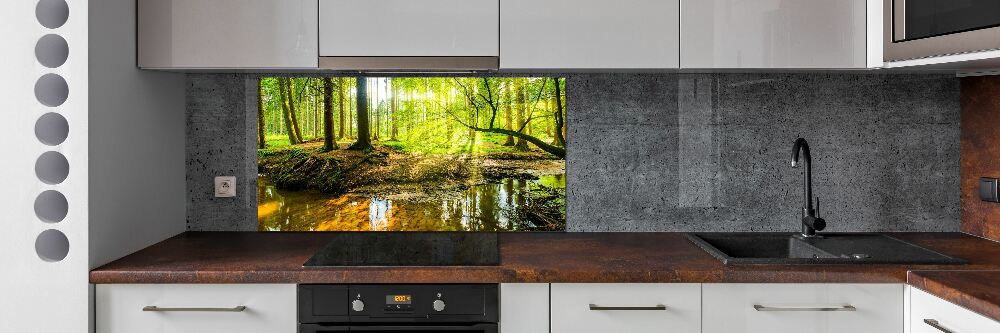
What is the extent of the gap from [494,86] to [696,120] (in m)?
0.74

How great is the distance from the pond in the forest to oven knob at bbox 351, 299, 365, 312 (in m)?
0.72

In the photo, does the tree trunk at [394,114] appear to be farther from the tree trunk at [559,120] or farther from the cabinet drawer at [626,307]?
the cabinet drawer at [626,307]

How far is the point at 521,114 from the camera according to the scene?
2.53 meters

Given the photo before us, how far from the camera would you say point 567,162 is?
253 cm

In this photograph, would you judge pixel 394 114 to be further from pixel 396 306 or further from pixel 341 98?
pixel 396 306

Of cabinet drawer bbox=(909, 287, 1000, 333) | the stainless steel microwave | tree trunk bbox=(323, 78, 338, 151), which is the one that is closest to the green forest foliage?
tree trunk bbox=(323, 78, 338, 151)

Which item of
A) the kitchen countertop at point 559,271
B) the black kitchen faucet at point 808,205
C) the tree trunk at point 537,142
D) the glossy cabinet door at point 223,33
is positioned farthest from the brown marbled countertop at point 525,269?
the glossy cabinet door at point 223,33

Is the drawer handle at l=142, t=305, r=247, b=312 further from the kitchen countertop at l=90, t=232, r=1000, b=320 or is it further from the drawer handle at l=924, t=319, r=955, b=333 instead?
the drawer handle at l=924, t=319, r=955, b=333

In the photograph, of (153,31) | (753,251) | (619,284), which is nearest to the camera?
(619,284)

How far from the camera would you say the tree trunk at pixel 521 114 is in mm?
2512

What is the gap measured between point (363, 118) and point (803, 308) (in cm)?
159

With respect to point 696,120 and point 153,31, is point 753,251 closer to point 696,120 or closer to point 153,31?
point 696,120

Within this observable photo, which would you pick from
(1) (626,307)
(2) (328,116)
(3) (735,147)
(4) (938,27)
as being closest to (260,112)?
(2) (328,116)
